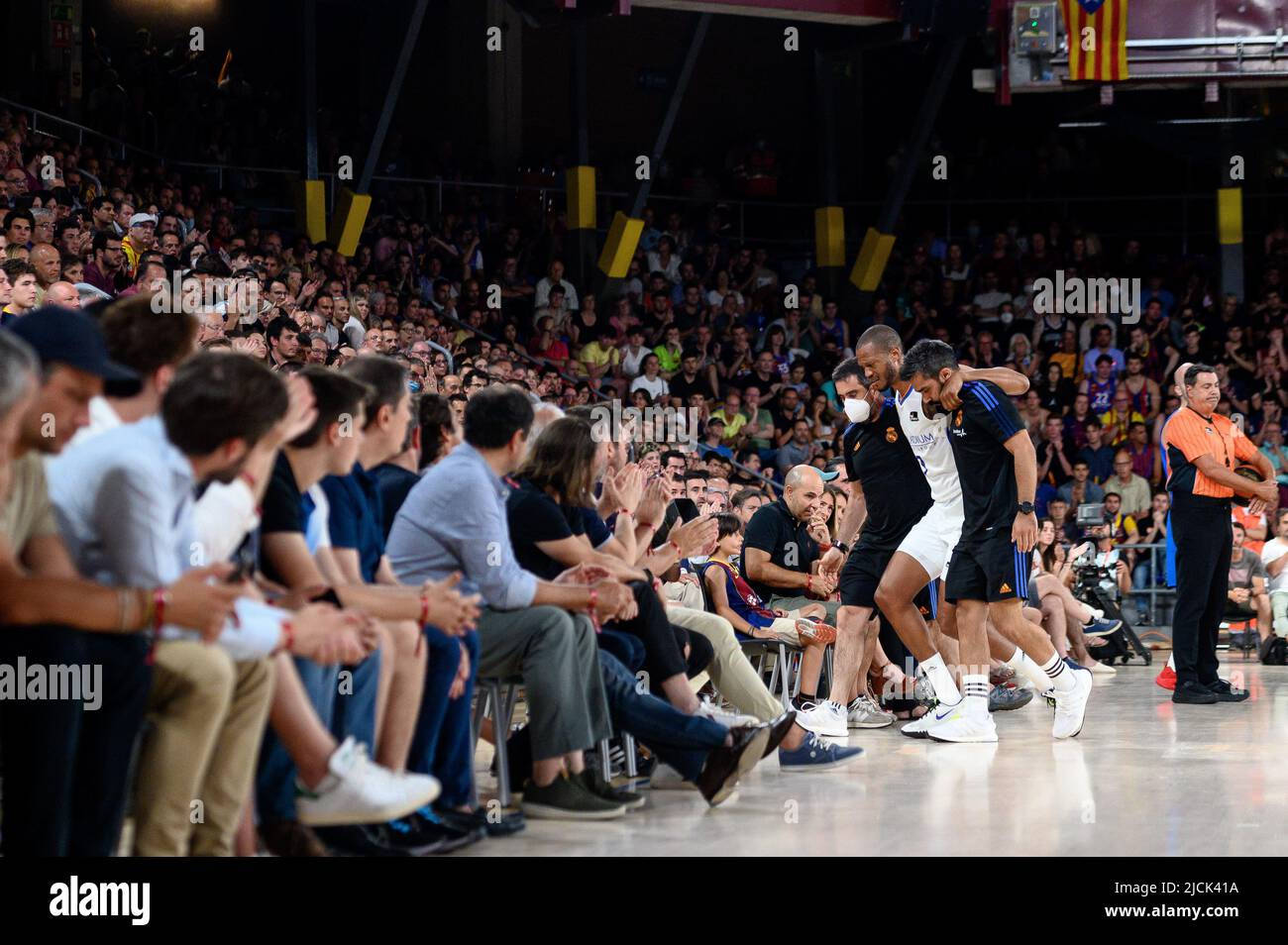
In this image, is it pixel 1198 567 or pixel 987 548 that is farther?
pixel 1198 567

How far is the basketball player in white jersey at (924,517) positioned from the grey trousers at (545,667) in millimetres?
2567

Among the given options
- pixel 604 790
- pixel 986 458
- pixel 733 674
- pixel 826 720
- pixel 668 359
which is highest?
pixel 668 359

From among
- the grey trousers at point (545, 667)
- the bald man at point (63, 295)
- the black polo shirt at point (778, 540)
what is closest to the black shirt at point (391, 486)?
the grey trousers at point (545, 667)

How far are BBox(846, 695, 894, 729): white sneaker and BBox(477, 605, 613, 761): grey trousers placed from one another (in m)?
3.12

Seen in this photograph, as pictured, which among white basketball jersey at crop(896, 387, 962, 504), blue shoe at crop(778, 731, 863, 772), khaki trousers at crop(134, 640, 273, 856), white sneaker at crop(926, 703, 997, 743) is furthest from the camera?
white basketball jersey at crop(896, 387, 962, 504)

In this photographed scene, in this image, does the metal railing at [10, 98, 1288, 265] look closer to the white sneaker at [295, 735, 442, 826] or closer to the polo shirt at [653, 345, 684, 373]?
the polo shirt at [653, 345, 684, 373]

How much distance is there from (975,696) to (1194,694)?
220cm

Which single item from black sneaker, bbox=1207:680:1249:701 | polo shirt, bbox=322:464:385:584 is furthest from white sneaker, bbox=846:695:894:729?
polo shirt, bbox=322:464:385:584

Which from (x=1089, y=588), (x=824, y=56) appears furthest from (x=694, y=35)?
(x=1089, y=588)

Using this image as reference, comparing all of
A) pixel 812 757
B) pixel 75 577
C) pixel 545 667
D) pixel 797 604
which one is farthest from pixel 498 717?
pixel 797 604

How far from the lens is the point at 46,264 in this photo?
820 centimetres

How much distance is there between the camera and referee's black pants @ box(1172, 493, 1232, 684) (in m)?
8.50

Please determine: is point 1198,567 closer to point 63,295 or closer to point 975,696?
point 975,696
